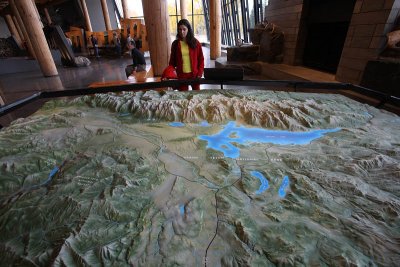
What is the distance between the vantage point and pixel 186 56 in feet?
10.5

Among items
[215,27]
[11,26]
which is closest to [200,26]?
[215,27]

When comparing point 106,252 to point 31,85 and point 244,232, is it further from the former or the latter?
point 31,85

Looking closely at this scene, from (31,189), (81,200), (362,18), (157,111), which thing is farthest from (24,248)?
(362,18)

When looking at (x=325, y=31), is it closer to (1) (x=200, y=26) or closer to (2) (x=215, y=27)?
(2) (x=215, y=27)

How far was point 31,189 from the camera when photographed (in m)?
1.22

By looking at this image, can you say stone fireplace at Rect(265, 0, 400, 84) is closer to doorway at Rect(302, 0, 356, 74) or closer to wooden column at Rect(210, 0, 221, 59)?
doorway at Rect(302, 0, 356, 74)

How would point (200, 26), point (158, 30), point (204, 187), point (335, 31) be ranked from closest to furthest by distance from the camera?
point (204, 187)
point (158, 30)
point (335, 31)
point (200, 26)

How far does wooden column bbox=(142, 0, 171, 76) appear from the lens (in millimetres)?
3297

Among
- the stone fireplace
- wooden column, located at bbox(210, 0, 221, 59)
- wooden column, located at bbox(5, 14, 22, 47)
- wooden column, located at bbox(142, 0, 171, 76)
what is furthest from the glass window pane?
wooden column, located at bbox(142, 0, 171, 76)

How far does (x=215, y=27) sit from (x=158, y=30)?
22.7 ft

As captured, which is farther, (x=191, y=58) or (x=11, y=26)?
(x=11, y=26)

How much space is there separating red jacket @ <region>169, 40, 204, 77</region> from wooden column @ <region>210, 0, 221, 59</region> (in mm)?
7123

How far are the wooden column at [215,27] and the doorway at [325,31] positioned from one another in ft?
14.3

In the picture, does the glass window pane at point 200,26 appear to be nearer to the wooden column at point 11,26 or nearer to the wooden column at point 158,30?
the wooden column at point 11,26
